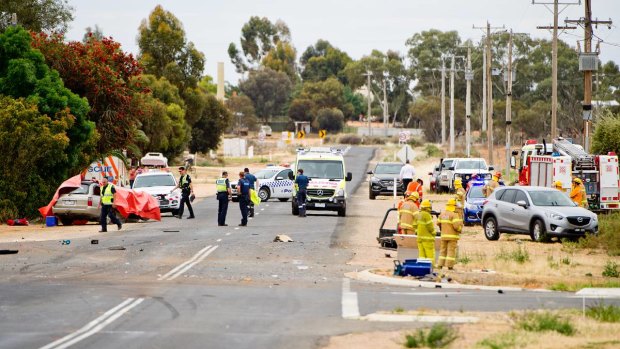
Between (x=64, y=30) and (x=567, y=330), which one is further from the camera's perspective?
(x=64, y=30)

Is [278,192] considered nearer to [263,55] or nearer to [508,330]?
[508,330]

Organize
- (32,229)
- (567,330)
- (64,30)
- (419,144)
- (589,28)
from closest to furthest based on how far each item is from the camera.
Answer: (567,330)
(32,229)
(589,28)
(64,30)
(419,144)

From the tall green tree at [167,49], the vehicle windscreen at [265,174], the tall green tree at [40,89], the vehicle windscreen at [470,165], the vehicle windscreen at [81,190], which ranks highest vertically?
the tall green tree at [167,49]

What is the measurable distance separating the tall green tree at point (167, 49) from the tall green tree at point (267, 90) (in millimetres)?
73107

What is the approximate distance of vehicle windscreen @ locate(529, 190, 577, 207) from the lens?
32.3m

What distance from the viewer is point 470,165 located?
58.3 meters

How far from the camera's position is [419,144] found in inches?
5094

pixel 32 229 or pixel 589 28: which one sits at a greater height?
pixel 589 28

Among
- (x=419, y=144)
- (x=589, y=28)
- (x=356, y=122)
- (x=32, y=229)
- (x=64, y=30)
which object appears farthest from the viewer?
(x=356, y=122)

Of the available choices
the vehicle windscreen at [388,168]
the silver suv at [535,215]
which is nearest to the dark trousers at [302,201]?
the silver suv at [535,215]

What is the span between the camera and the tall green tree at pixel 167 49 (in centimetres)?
8994

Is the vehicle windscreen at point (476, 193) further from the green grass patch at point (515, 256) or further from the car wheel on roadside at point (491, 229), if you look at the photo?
the green grass patch at point (515, 256)

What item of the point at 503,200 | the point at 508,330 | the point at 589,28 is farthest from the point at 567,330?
the point at 589,28

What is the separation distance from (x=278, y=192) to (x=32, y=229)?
18.6 metres
